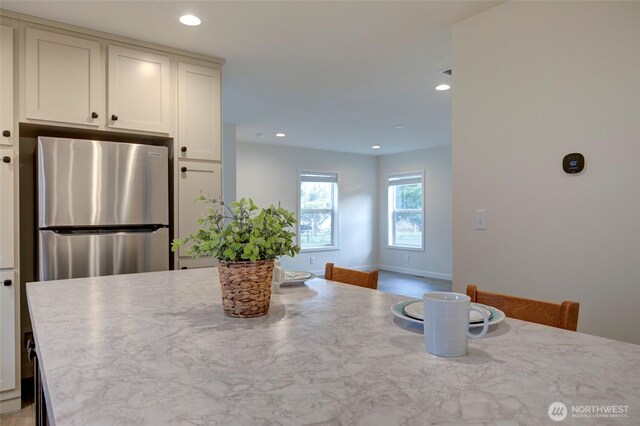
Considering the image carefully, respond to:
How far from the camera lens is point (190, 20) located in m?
2.43

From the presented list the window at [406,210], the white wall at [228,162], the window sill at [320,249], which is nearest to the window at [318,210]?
the window sill at [320,249]

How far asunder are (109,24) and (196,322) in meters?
2.24

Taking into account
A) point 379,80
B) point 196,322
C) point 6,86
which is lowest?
point 196,322

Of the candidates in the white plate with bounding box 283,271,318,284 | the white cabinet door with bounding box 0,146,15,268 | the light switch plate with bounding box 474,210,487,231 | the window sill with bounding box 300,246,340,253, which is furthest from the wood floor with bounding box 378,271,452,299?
the white cabinet door with bounding box 0,146,15,268

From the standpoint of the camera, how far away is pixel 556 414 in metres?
0.56

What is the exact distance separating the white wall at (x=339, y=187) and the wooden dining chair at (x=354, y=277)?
4858 mm

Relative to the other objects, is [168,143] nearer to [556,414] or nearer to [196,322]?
[196,322]

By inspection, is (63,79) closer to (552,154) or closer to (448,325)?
(448,325)

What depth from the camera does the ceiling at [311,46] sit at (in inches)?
90.6

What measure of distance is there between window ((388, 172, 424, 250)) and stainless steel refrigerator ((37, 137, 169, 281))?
557 centimetres

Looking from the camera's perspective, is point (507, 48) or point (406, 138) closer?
point (507, 48)

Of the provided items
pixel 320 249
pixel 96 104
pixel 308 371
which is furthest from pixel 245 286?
pixel 320 249

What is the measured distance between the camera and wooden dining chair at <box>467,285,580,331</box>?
1.08 metres

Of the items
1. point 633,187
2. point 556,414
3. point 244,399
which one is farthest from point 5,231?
point 633,187
